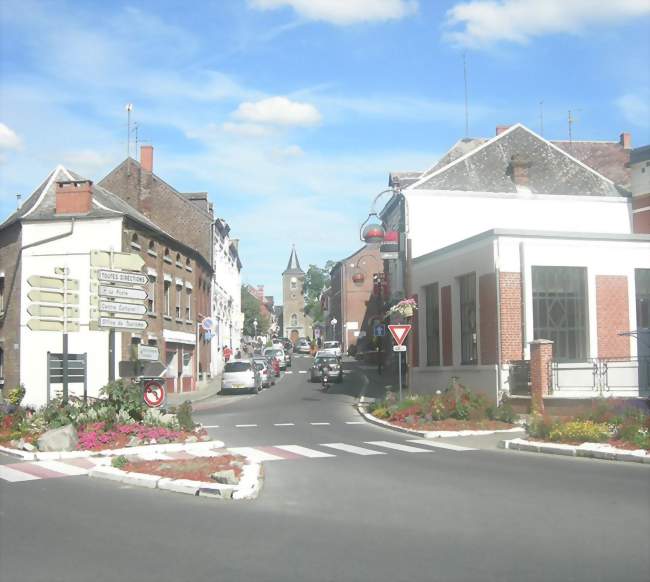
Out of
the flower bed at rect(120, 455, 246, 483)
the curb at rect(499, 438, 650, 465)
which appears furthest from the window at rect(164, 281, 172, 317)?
the flower bed at rect(120, 455, 246, 483)

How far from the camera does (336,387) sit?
4112cm

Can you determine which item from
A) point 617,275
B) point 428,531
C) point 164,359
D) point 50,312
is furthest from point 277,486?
point 164,359

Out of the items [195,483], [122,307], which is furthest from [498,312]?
[195,483]

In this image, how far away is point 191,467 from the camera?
11.9 m

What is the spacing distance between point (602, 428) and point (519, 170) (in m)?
21.9

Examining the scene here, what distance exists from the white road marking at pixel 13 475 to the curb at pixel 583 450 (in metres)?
9.01

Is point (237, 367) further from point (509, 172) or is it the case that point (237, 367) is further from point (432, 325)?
point (509, 172)

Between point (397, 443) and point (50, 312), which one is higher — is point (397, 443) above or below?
below

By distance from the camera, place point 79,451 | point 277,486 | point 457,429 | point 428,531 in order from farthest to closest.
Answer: point 457,429
point 79,451
point 277,486
point 428,531

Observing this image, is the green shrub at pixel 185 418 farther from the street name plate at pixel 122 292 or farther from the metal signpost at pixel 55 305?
the street name plate at pixel 122 292

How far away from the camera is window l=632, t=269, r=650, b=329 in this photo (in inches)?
993

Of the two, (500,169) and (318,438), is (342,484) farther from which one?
(500,169)

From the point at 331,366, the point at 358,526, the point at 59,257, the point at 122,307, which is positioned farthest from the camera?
the point at 331,366

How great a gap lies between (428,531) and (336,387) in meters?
33.3
